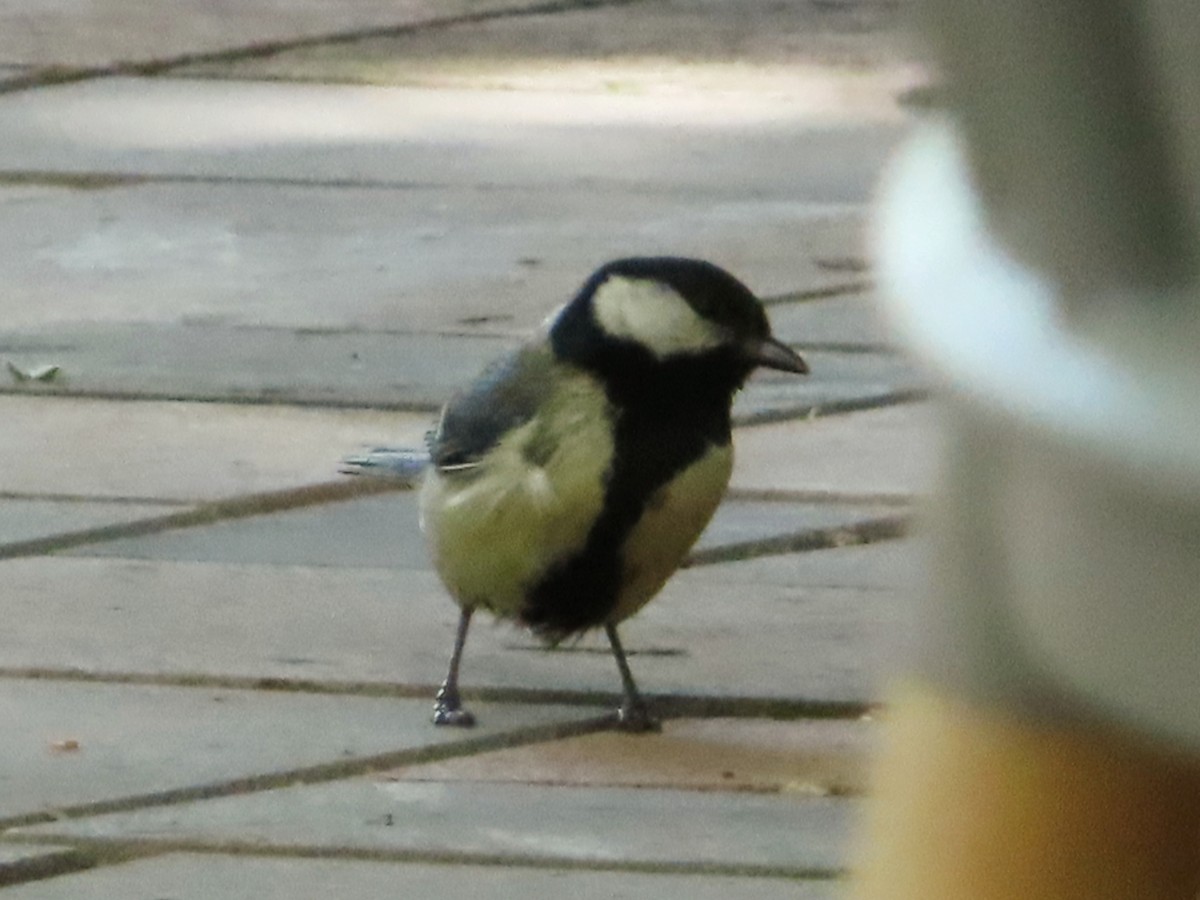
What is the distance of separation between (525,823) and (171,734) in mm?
282

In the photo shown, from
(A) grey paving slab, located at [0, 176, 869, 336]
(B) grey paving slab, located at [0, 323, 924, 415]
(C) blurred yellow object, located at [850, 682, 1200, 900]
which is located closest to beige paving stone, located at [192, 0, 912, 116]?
(A) grey paving slab, located at [0, 176, 869, 336]

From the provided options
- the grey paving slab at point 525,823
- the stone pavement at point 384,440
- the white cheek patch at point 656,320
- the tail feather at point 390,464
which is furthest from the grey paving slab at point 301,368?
the grey paving slab at point 525,823

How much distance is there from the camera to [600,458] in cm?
192

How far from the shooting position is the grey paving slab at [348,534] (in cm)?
222

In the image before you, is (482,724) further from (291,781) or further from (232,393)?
(232,393)

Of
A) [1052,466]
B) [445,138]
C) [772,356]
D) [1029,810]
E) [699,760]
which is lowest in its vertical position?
[699,760]

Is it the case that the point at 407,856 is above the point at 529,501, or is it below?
below

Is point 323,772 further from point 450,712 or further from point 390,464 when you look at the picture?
point 390,464

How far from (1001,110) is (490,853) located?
1.10 metres

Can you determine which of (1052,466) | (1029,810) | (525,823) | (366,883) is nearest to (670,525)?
(525,823)

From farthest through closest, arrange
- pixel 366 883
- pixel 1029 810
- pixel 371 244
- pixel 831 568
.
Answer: pixel 371 244 → pixel 831 568 → pixel 366 883 → pixel 1029 810

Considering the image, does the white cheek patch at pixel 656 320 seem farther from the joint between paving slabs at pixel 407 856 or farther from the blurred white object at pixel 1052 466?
the blurred white object at pixel 1052 466

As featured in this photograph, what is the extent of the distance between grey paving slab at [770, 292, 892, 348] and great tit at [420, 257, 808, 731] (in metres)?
0.69

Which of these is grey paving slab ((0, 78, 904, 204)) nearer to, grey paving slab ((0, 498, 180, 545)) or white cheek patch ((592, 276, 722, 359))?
grey paving slab ((0, 498, 180, 545))
